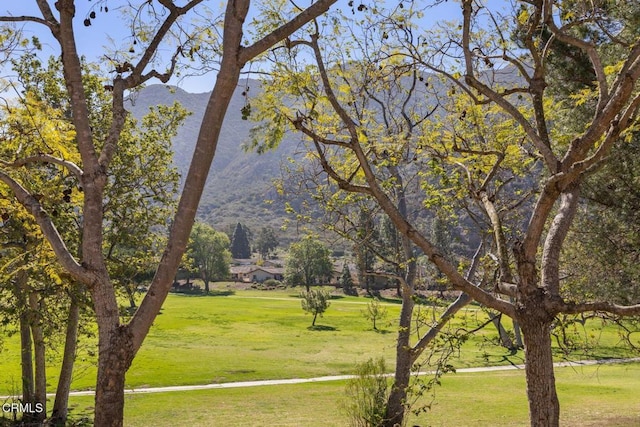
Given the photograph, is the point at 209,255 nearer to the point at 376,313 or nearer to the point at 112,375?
the point at 376,313

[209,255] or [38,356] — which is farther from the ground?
[209,255]

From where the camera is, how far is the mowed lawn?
1816 centimetres

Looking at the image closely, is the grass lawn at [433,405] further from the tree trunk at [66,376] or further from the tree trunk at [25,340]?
the tree trunk at [25,340]

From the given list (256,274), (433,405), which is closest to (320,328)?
(433,405)

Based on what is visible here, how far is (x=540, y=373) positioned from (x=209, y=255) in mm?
92519

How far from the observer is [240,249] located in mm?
165750

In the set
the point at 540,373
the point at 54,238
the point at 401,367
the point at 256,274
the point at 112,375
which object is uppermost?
the point at 54,238

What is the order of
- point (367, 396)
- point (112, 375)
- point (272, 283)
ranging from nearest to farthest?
point (112, 375) → point (367, 396) → point (272, 283)

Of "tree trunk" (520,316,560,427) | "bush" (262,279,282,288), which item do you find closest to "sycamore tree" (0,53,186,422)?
"tree trunk" (520,316,560,427)

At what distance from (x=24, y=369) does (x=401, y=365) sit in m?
12.7

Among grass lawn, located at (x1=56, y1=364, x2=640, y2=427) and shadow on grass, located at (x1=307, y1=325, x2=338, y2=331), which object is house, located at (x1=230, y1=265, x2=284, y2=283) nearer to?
shadow on grass, located at (x1=307, y1=325, x2=338, y2=331)

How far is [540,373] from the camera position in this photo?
5379mm

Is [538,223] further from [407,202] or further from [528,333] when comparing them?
[407,202]

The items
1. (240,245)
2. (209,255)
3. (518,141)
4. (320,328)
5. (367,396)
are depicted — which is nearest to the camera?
(518,141)
